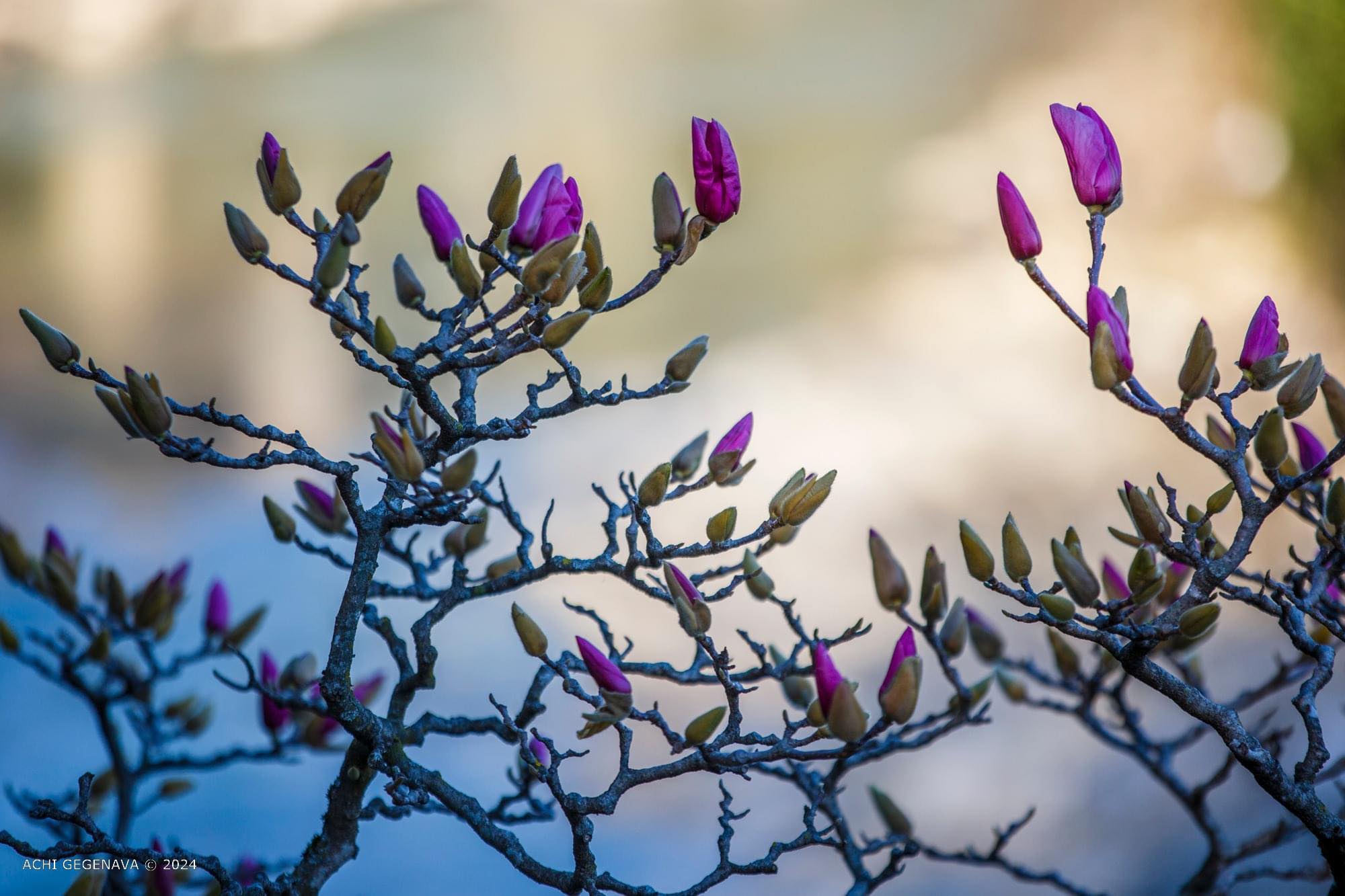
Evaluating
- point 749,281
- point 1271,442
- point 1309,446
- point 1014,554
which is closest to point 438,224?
point 1014,554

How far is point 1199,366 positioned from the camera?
1.79 ft

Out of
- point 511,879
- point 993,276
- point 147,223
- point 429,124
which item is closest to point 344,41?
point 429,124

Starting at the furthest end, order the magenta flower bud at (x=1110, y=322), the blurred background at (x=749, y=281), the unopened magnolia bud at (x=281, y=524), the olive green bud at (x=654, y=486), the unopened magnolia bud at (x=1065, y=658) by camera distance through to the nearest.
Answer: the blurred background at (x=749, y=281) < the unopened magnolia bud at (x=1065, y=658) < the unopened magnolia bud at (x=281, y=524) < the olive green bud at (x=654, y=486) < the magenta flower bud at (x=1110, y=322)

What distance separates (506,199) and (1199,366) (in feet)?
1.19

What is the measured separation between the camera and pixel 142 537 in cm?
150

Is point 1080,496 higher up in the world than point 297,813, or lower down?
higher up

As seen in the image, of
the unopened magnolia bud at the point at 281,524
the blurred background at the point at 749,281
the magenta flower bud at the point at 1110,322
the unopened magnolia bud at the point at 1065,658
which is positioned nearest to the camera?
the magenta flower bud at the point at 1110,322

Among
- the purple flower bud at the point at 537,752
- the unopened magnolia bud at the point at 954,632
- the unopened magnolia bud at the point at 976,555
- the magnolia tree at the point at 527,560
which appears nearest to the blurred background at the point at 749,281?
the purple flower bud at the point at 537,752

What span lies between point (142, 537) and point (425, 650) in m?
1.02

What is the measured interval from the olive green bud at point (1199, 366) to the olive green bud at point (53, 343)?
1.90 feet

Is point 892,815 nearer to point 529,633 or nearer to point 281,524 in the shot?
point 529,633

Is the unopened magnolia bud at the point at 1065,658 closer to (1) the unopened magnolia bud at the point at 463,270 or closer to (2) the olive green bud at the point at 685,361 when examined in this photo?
(2) the olive green bud at the point at 685,361

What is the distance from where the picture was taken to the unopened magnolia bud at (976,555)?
60 cm

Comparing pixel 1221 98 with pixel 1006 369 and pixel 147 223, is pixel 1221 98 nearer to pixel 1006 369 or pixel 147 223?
pixel 1006 369
